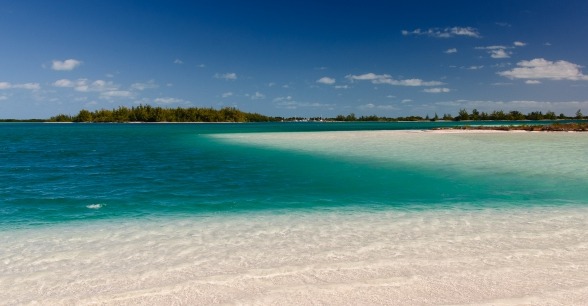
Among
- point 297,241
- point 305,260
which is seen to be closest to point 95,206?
point 297,241

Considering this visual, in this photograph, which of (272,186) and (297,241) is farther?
(272,186)

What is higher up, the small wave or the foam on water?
the foam on water

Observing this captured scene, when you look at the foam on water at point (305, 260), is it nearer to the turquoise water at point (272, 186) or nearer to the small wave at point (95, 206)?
the turquoise water at point (272, 186)

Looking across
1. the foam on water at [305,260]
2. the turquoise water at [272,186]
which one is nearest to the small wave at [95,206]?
the turquoise water at [272,186]

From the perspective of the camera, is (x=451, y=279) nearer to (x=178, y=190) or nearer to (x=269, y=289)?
(x=269, y=289)

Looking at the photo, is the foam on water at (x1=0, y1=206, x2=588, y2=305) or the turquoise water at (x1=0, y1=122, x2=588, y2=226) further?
the turquoise water at (x1=0, y1=122, x2=588, y2=226)

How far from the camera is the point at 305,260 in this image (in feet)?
20.5

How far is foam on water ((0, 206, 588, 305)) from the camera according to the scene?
4973 mm

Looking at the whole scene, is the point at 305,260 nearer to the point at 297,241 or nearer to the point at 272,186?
the point at 297,241

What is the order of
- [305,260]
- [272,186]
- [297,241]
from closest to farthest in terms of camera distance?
1. [305,260]
2. [297,241]
3. [272,186]

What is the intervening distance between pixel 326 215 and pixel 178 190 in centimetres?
608

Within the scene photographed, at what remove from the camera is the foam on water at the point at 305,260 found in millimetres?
4973

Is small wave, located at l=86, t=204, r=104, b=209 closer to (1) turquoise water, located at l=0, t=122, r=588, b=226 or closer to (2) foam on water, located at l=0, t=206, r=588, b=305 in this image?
(1) turquoise water, located at l=0, t=122, r=588, b=226

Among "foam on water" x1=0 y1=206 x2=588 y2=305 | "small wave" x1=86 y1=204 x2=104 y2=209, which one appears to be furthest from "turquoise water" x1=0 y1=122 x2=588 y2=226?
"foam on water" x1=0 y1=206 x2=588 y2=305
